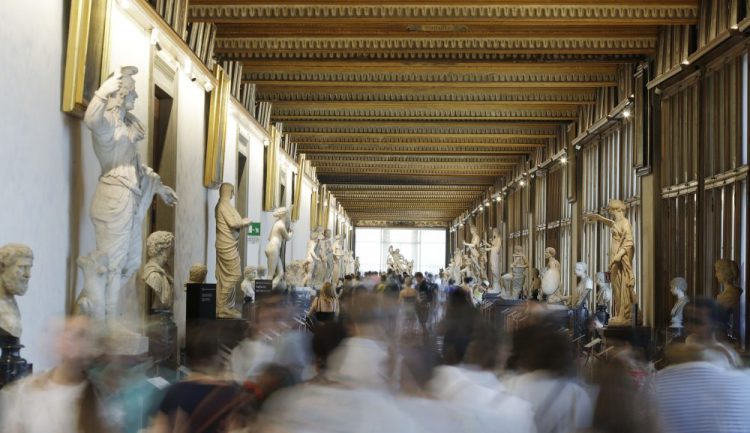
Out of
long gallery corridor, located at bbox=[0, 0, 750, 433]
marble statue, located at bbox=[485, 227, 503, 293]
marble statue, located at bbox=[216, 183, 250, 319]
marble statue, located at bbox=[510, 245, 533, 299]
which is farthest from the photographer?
marble statue, located at bbox=[485, 227, 503, 293]

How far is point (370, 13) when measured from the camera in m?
14.1

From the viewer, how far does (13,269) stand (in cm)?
618

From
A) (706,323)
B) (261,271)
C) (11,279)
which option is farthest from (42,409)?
(261,271)

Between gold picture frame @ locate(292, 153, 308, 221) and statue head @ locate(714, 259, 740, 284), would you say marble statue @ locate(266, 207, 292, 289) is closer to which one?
statue head @ locate(714, 259, 740, 284)

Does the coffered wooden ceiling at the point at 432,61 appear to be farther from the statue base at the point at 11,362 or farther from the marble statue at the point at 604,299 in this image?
the statue base at the point at 11,362

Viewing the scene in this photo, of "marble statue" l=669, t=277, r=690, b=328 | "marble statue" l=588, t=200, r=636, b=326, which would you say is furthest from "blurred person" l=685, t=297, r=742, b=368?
"marble statue" l=588, t=200, r=636, b=326

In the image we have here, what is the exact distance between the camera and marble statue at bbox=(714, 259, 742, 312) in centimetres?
1134

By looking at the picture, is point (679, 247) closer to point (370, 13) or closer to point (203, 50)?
point (370, 13)

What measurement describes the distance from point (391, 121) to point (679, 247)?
34.3 ft

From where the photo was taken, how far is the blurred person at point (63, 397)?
3838 millimetres

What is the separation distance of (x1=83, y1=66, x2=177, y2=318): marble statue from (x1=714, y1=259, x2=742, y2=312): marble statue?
22.1 feet

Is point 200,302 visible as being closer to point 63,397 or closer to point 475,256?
point 63,397

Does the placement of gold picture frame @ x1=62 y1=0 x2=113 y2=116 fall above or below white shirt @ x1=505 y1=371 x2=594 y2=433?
above

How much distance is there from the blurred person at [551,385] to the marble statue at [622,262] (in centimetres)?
1084
